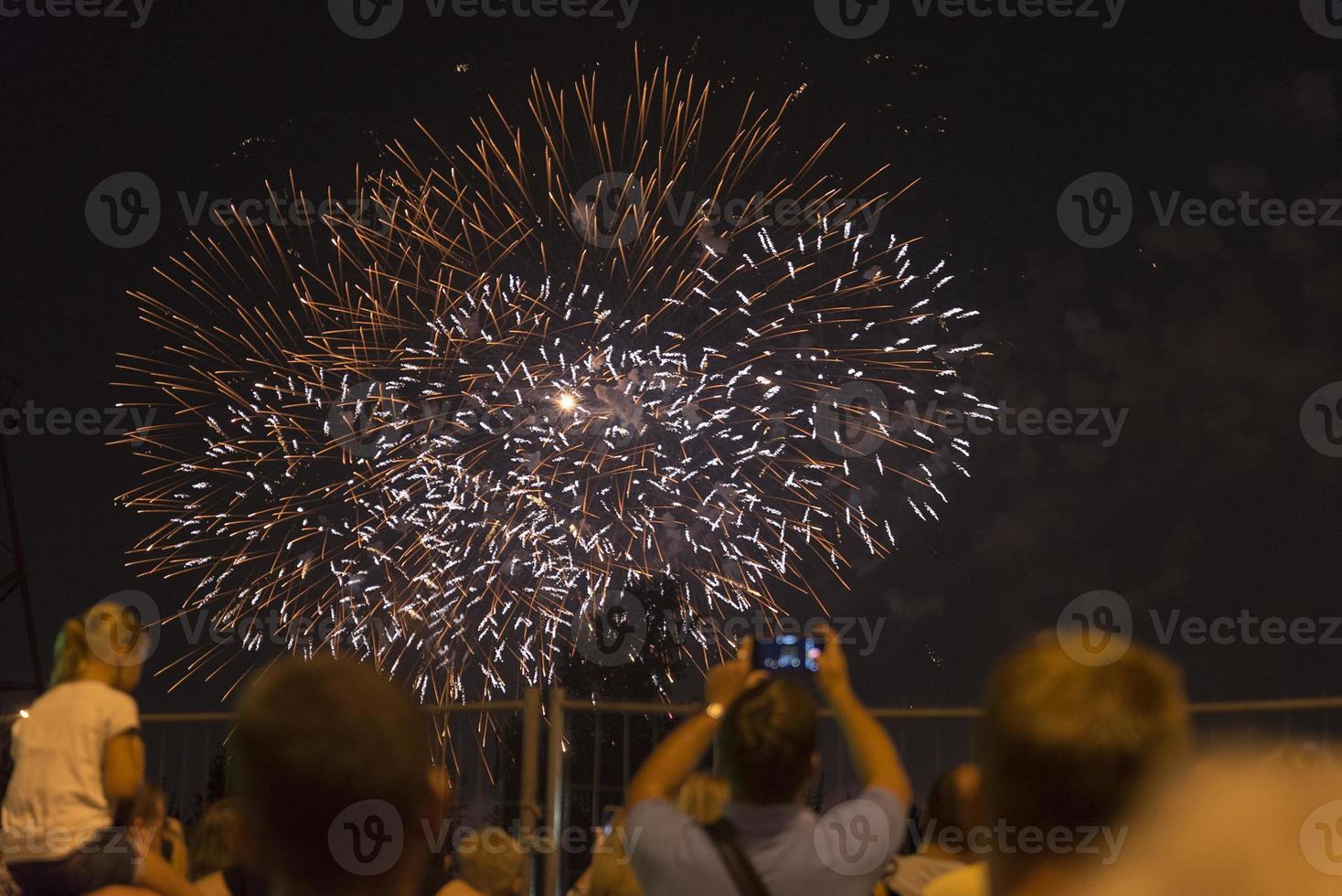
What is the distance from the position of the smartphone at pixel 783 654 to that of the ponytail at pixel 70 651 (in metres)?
2.89

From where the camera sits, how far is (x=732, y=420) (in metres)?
15.1

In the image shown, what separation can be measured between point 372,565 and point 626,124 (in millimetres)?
5638

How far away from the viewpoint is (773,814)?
12.3ft

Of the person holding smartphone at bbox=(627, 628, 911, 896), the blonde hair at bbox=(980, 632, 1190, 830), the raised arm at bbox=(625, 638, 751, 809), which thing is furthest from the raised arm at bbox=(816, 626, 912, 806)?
the blonde hair at bbox=(980, 632, 1190, 830)

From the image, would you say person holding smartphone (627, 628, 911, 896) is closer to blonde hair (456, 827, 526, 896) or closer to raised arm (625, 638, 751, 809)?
raised arm (625, 638, 751, 809)

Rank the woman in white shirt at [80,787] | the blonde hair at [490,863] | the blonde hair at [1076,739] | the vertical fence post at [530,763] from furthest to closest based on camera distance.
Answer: the vertical fence post at [530,763]
the blonde hair at [490,863]
the woman in white shirt at [80,787]
the blonde hair at [1076,739]

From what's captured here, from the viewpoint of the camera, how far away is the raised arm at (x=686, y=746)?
3.82m

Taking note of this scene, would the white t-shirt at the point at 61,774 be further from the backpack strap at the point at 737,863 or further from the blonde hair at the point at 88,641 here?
the backpack strap at the point at 737,863

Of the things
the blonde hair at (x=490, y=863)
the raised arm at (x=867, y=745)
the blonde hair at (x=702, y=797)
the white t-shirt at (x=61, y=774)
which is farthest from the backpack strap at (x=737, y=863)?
the blonde hair at (x=490, y=863)

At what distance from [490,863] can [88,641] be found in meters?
2.29

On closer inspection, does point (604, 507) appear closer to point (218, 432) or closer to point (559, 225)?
point (559, 225)

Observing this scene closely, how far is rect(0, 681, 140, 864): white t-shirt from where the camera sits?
17.0 ft

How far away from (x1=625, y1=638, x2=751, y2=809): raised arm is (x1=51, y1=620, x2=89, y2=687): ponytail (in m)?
2.75

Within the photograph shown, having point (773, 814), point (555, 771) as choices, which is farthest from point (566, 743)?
point (773, 814)
